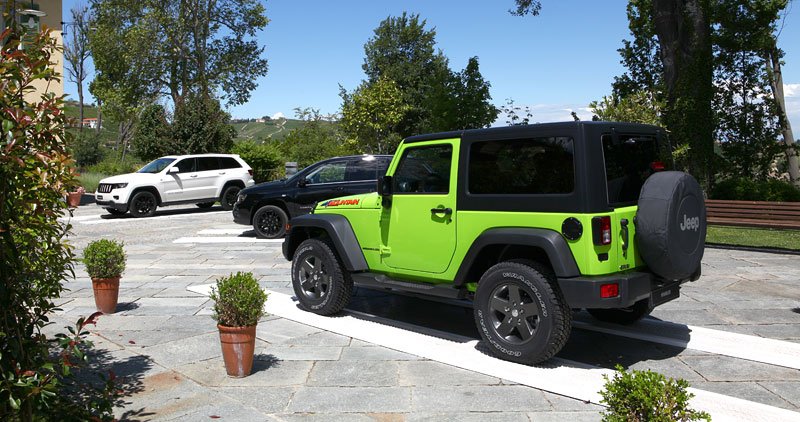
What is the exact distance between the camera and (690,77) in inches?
694

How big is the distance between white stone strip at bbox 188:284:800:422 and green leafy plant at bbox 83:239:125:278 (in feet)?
6.16

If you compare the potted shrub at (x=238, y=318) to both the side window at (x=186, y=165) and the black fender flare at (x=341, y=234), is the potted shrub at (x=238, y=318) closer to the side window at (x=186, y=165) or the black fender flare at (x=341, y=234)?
the black fender flare at (x=341, y=234)

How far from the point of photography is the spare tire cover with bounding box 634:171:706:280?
5.21m

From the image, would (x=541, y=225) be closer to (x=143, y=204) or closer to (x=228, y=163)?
(x=143, y=204)

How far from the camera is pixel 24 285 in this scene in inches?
135

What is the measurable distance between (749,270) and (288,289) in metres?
7.18

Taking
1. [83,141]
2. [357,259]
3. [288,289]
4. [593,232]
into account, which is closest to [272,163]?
[83,141]

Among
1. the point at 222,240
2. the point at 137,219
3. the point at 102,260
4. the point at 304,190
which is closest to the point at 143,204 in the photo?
the point at 137,219

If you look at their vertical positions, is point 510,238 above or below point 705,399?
above

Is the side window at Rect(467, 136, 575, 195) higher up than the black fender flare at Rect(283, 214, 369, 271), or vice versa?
the side window at Rect(467, 136, 575, 195)

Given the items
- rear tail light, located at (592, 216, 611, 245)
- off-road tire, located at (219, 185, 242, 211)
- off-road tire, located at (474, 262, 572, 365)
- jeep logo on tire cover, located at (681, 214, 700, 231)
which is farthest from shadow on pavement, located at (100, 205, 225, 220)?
jeep logo on tire cover, located at (681, 214, 700, 231)

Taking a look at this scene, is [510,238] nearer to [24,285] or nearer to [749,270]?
[24,285]

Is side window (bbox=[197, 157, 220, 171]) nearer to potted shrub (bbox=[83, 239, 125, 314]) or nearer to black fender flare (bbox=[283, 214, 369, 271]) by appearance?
potted shrub (bbox=[83, 239, 125, 314])

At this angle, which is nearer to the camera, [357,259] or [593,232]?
[593,232]
